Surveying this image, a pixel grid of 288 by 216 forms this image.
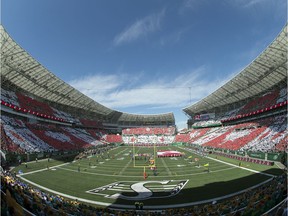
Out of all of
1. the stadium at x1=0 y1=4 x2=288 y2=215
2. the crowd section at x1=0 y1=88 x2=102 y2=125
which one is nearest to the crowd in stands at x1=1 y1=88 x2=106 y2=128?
the crowd section at x1=0 y1=88 x2=102 y2=125

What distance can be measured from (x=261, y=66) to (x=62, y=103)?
62329 millimetres

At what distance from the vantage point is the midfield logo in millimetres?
18933

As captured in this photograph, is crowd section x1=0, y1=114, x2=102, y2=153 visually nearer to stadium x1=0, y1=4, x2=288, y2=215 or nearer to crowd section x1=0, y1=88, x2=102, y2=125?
stadium x1=0, y1=4, x2=288, y2=215

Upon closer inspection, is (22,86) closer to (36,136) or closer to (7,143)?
(36,136)

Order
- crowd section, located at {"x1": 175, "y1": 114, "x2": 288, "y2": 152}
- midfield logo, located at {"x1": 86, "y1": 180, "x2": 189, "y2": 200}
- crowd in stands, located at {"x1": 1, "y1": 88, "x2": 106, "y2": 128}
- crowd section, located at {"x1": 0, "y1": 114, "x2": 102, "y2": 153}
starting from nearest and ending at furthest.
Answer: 1. midfield logo, located at {"x1": 86, "y1": 180, "x2": 189, "y2": 200}
2. crowd section, located at {"x1": 175, "y1": 114, "x2": 288, "y2": 152}
3. crowd section, located at {"x1": 0, "y1": 114, "x2": 102, "y2": 153}
4. crowd in stands, located at {"x1": 1, "y1": 88, "x2": 106, "y2": 128}

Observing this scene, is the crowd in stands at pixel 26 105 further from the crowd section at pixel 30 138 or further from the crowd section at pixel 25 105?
the crowd section at pixel 30 138

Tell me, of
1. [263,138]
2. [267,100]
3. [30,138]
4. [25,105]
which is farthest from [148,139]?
[263,138]

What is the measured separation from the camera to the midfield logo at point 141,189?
18.9 metres

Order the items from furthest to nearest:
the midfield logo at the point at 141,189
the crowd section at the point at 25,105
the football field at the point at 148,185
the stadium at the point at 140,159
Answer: the crowd section at the point at 25,105
the midfield logo at the point at 141,189
the football field at the point at 148,185
the stadium at the point at 140,159

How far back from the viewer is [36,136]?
47.1 meters

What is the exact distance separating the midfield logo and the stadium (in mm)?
96

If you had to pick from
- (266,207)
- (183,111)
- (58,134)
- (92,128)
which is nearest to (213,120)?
(183,111)

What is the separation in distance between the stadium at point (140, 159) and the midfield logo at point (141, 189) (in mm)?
96

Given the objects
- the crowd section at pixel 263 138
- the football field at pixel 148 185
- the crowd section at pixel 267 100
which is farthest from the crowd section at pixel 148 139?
the football field at pixel 148 185
